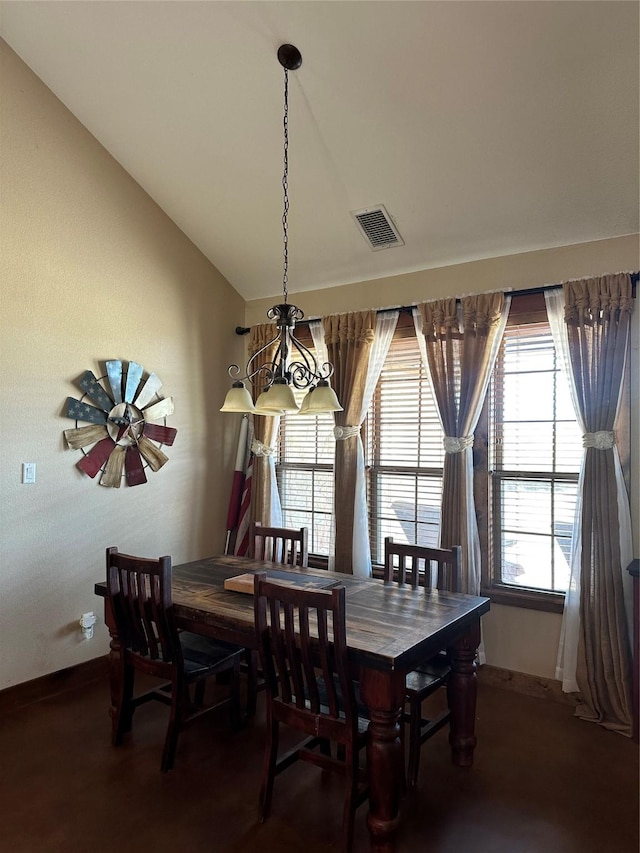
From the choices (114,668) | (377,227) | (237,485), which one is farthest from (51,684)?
(377,227)

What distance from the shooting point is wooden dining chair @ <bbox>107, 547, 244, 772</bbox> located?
8.13ft

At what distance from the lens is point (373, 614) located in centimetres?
236

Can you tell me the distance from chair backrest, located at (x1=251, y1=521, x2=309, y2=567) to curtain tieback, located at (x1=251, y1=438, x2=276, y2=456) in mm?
913

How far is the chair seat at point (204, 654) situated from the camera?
2.60 m

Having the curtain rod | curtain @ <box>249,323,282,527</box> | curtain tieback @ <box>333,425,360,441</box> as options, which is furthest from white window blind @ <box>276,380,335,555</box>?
the curtain rod

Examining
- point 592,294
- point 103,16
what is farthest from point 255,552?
point 103,16

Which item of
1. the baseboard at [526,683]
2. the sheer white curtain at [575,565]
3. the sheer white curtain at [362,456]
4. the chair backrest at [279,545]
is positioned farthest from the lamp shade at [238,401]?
the baseboard at [526,683]

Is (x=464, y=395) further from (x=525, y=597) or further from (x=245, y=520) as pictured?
(x=245, y=520)

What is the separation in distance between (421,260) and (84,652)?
131 inches

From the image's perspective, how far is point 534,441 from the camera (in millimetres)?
3334

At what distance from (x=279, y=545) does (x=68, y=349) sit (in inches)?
70.5

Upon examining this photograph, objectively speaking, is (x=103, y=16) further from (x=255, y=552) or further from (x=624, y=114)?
(x=255, y=552)

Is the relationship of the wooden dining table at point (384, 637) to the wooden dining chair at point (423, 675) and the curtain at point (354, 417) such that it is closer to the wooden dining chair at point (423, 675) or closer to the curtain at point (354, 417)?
the wooden dining chair at point (423, 675)

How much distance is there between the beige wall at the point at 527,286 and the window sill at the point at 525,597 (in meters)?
0.04
